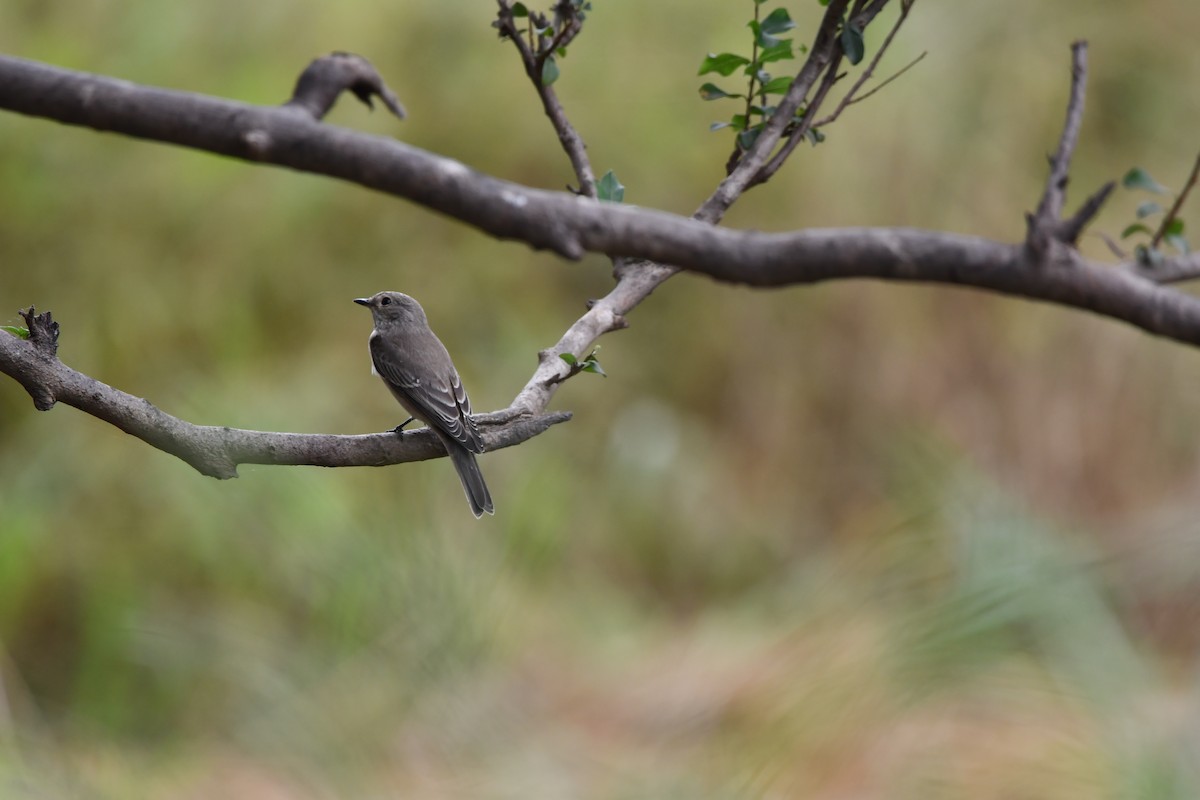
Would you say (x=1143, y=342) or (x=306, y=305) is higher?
(x=1143, y=342)

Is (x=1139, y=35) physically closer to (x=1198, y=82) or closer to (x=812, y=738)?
(x=1198, y=82)

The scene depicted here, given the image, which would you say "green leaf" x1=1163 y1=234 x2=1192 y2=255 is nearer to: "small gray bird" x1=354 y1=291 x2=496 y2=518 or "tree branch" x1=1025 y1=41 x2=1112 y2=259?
"tree branch" x1=1025 y1=41 x2=1112 y2=259

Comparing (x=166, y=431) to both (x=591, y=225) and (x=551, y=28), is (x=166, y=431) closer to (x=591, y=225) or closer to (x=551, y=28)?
(x=551, y=28)

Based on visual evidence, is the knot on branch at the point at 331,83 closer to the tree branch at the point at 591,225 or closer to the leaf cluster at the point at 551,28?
the tree branch at the point at 591,225

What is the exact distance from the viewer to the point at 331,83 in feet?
3.82

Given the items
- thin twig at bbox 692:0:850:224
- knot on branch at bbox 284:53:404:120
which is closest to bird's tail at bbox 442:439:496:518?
thin twig at bbox 692:0:850:224

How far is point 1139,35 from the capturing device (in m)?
5.91

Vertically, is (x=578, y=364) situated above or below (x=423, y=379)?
below

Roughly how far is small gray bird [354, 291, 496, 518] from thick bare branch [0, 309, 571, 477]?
84 centimetres

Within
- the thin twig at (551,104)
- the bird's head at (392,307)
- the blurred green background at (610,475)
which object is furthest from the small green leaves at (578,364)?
the bird's head at (392,307)

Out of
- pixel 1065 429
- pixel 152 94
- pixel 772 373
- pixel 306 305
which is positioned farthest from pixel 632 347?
pixel 152 94

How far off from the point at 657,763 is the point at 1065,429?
7.61 feet

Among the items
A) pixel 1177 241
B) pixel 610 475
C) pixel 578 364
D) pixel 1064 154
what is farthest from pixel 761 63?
pixel 610 475

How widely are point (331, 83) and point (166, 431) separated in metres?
0.69
